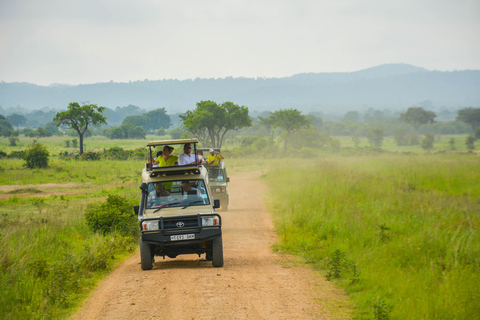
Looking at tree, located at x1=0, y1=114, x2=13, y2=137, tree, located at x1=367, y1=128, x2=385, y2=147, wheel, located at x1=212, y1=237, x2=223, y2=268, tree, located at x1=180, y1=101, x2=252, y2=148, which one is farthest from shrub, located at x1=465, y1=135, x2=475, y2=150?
tree, located at x1=0, y1=114, x2=13, y2=137

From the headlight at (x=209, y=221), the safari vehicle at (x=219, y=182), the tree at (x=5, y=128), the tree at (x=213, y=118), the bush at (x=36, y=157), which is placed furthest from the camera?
the tree at (x=5, y=128)

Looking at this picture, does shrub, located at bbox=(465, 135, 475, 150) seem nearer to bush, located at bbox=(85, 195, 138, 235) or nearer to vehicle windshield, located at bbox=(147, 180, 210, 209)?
bush, located at bbox=(85, 195, 138, 235)

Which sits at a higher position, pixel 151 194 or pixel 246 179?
pixel 151 194

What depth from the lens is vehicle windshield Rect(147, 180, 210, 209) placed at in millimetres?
7938

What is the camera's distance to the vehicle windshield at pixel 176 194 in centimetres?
794

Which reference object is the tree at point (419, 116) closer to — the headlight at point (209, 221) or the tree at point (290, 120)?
the tree at point (290, 120)

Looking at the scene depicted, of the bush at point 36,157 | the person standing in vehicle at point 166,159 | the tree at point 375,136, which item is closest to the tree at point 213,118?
the bush at point 36,157

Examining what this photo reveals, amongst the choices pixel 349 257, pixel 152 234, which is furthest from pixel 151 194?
pixel 349 257

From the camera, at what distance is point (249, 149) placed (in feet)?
187

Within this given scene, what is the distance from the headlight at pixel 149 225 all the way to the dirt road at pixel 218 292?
2.67ft

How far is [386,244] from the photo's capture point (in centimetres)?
1005

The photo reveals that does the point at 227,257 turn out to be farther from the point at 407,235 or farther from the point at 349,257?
the point at 407,235

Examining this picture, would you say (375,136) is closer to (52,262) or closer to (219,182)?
(219,182)

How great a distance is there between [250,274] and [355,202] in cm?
776
